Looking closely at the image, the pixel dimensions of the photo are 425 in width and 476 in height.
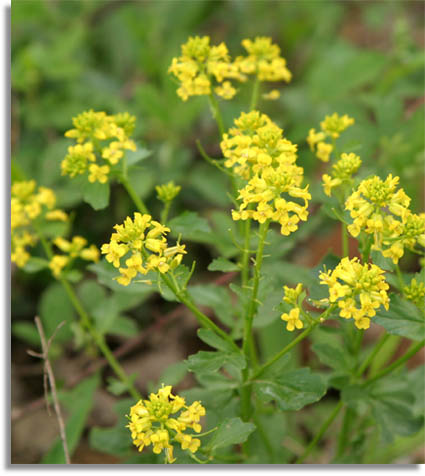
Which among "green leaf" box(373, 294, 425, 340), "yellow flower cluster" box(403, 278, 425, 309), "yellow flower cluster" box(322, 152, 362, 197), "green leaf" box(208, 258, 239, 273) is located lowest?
"green leaf" box(373, 294, 425, 340)

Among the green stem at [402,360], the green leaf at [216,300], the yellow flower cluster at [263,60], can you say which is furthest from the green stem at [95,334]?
the yellow flower cluster at [263,60]

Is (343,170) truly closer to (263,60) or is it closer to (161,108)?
(263,60)

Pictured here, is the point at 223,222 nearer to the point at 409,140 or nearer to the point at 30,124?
the point at 409,140

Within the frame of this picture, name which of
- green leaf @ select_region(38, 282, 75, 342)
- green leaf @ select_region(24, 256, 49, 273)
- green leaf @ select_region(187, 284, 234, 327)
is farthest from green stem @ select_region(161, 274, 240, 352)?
green leaf @ select_region(38, 282, 75, 342)

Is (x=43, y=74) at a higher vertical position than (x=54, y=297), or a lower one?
higher

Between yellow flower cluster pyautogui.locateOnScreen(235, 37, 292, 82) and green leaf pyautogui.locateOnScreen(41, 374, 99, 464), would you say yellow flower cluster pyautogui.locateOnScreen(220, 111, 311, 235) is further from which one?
green leaf pyautogui.locateOnScreen(41, 374, 99, 464)

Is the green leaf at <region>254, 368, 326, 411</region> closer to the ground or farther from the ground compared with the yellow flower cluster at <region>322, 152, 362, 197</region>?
closer to the ground

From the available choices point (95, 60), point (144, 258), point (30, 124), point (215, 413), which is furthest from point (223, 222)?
point (95, 60)
